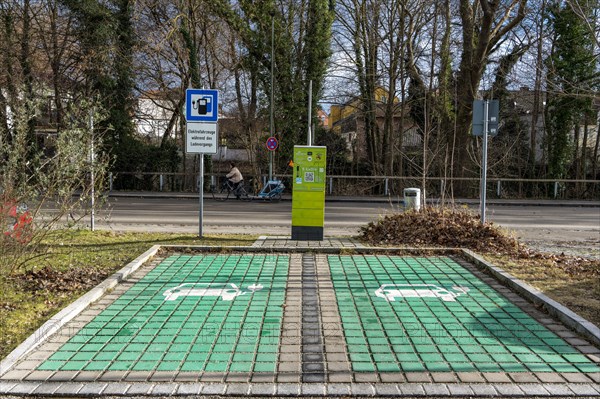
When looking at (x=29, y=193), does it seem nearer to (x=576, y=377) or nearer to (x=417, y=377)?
(x=417, y=377)

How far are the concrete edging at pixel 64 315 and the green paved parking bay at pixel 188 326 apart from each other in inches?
9.2

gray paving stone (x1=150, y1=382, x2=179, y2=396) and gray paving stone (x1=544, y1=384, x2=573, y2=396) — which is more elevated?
gray paving stone (x1=544, y1=384, x2=573, y2=396)

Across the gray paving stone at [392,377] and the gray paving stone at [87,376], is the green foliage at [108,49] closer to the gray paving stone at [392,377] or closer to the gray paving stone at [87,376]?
the gray paving stone at [87,376]

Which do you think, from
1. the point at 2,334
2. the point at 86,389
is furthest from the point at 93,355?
the point at 2,334

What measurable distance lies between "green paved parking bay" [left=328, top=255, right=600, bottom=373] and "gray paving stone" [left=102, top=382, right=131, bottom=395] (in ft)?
5.72

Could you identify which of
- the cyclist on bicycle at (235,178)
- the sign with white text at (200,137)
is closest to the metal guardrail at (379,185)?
the cyclist on bicycle at (235,178)

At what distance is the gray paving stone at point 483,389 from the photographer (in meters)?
3.77

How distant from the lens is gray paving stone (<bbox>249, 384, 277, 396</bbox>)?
12.4ft

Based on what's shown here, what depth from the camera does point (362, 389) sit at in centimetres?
382

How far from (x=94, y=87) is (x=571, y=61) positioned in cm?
2525

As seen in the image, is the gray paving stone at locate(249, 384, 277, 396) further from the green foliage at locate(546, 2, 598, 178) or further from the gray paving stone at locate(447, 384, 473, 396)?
the green foliage at locate(546, 2, 598, 178)

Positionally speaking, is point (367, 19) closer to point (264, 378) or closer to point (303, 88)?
point (303, 88)

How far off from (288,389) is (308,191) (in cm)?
672

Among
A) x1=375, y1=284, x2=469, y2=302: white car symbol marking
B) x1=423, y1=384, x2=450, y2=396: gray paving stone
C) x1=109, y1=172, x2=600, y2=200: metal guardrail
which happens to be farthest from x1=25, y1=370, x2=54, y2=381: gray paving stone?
x1=109, y1=172, x2=600, y2=200: metal guardrail
